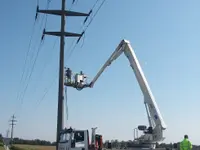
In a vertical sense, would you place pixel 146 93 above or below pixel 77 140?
above

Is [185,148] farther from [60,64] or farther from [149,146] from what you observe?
[60,64]

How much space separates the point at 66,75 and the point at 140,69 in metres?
10.3

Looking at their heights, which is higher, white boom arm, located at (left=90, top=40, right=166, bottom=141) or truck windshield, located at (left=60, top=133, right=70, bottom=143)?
white boom arm, located at (left=90, top=40, right=166, bottom=141)

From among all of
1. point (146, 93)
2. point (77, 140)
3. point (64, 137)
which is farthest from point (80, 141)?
point (146, 93)

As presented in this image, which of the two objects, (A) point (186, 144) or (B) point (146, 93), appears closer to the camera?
(A) point (186, 144)

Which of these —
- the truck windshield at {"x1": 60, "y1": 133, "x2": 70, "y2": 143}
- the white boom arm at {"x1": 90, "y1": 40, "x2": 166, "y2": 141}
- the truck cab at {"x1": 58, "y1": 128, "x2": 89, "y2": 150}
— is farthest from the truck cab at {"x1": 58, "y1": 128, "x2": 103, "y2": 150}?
the white boom arm at {"x1": 90, "y1": 40, "x2": 166, "y2": 141}

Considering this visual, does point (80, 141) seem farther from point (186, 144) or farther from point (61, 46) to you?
point (61, 46)

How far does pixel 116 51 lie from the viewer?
24.0 meters

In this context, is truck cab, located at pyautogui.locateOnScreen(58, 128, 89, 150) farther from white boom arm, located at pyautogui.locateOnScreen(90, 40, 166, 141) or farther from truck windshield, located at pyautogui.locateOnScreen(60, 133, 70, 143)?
white boom arm, located at pyautogui.locateOnScreen(90, 40, 166, 141)

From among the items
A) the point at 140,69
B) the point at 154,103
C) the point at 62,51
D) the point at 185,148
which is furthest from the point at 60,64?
the point at 185,148

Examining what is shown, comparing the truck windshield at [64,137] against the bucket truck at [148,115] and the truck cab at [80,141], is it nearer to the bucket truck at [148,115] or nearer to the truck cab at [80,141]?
the truck cab at [80,141]

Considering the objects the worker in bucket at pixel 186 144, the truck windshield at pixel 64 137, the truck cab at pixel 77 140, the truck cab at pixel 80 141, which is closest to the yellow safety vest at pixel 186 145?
the worker in bucket at pixel 186 144

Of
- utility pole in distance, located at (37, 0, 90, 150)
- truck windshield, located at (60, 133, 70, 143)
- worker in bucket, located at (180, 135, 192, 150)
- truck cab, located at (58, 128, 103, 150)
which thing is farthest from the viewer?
utility pole in distance, located at (37, 0, 90, 150)

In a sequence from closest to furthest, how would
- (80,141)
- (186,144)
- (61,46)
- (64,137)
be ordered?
(186,144)
(80,141)
(64,137)
(61,46)
